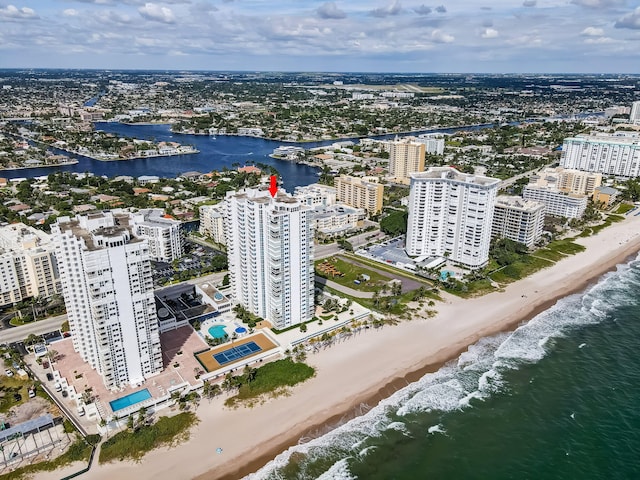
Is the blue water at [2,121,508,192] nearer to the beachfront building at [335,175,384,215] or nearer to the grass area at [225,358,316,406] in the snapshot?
the beachfront building at [335,175,384,215]

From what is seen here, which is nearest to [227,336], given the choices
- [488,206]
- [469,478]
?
[469,478]

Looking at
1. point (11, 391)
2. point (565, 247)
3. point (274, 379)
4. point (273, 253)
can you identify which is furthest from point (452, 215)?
point (11, 391)

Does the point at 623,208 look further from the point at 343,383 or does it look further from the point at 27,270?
the point at 27,270

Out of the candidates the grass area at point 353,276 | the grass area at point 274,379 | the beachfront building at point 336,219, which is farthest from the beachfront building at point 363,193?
the grass area at point 274,379

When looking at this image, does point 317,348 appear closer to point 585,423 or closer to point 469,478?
point 469,478

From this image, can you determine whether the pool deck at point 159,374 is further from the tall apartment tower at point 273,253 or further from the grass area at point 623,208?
the grass area at point 623,208

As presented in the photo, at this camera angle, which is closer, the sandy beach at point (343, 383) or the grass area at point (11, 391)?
the sandy beach at point (343, 383)
